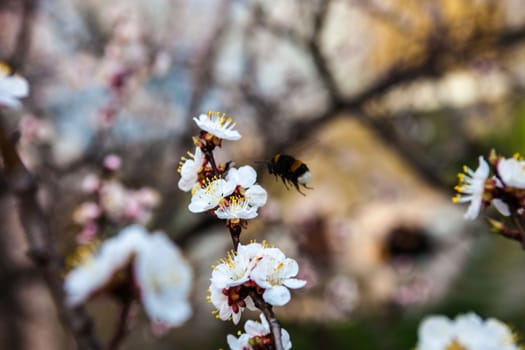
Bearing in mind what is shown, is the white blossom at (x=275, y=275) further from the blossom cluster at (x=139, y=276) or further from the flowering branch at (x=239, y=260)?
the blossom cluster at (x=139, y=276)

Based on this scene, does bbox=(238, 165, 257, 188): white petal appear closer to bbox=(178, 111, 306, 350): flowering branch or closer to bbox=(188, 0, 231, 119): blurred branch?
bbox=(178, 111, 306, 350): flowering branch

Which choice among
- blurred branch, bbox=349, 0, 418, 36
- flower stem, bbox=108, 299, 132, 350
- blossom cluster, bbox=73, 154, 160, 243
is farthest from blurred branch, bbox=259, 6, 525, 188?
flower stem, bbox=108, 299, 132, 350

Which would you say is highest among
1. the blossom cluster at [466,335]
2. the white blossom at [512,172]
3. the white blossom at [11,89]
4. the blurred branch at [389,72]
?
the blurred branch at [389,72]

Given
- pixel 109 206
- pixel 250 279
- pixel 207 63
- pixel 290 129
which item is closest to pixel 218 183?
pixel 250 279

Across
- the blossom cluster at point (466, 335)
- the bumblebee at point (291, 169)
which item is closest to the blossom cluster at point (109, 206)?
the bumblebee at point (291, 169)

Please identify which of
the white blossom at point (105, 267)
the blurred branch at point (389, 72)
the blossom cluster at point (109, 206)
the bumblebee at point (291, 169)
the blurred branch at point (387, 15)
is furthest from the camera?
the blurred branch at point (387, 15)

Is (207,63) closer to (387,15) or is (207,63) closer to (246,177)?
(387,15)
